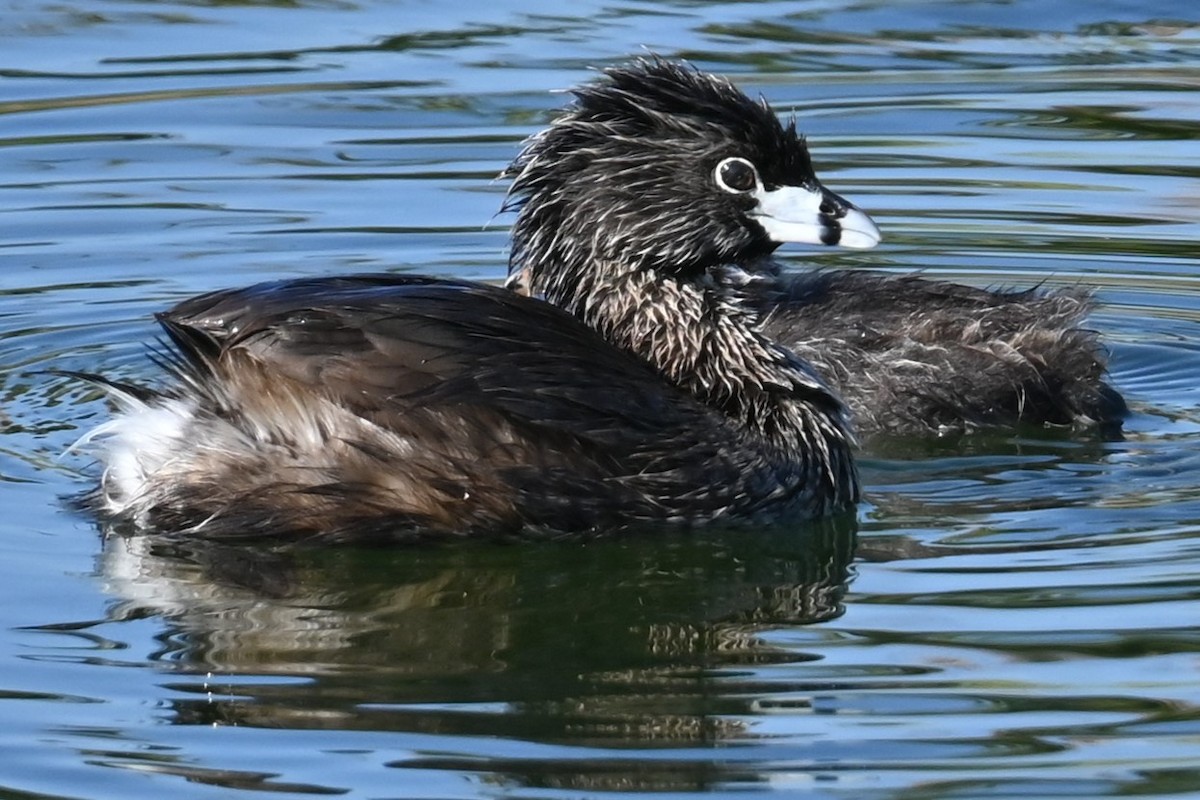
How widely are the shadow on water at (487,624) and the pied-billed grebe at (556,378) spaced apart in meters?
0.11

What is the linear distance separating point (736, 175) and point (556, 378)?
3.46 ft

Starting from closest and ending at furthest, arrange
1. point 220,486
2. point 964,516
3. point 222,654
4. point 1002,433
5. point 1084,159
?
1. point 222,654
2. point 220,486
3. point 964,516
4. point 1002,433
5. point 1084,159

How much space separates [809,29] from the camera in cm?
1470

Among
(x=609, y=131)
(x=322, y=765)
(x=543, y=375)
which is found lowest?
(x=322, y=765)

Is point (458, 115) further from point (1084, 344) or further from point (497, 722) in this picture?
point (497, 722)

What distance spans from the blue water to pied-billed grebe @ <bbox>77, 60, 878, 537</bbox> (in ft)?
0.56

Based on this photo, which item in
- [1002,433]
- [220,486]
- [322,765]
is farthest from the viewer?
[1002,433]

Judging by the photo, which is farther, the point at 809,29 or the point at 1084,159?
the point at 809,29

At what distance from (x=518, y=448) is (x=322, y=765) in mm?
1844

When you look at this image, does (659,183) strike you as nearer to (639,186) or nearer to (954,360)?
(639,186)

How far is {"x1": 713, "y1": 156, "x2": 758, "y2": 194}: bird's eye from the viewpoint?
7.84 metres

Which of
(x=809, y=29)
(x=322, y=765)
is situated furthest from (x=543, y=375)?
(x=809, y=29)

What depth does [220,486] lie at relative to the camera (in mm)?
7121

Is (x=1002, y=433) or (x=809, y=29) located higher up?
(x=809, y=29)
